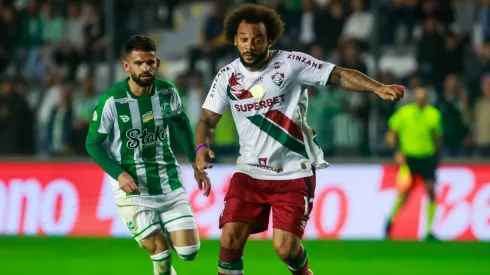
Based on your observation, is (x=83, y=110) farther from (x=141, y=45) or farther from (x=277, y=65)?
(x=277, y=65)

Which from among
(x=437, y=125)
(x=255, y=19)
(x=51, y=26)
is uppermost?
(x=255, y=19)

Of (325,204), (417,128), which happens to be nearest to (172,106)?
(325,204)

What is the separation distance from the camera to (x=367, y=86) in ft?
24.1

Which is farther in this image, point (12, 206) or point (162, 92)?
point (12, 206)

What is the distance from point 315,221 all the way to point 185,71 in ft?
9.95

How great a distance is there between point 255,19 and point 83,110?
795cm

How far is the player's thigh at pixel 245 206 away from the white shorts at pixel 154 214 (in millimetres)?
580

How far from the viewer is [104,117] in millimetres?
8195

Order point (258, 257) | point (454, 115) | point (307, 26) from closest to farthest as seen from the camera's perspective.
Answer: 1. point (258, 257)
2. point (454, 115)
3. point (307, 26)

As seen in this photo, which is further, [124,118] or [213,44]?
[213,44]

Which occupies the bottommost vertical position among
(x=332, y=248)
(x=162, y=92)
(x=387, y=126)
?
(x=332, y=248)

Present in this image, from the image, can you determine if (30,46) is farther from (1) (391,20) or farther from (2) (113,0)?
(1) (391,20)

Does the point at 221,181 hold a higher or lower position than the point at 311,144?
lower

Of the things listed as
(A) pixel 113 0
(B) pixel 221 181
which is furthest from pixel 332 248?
(A) pixel 113 0
